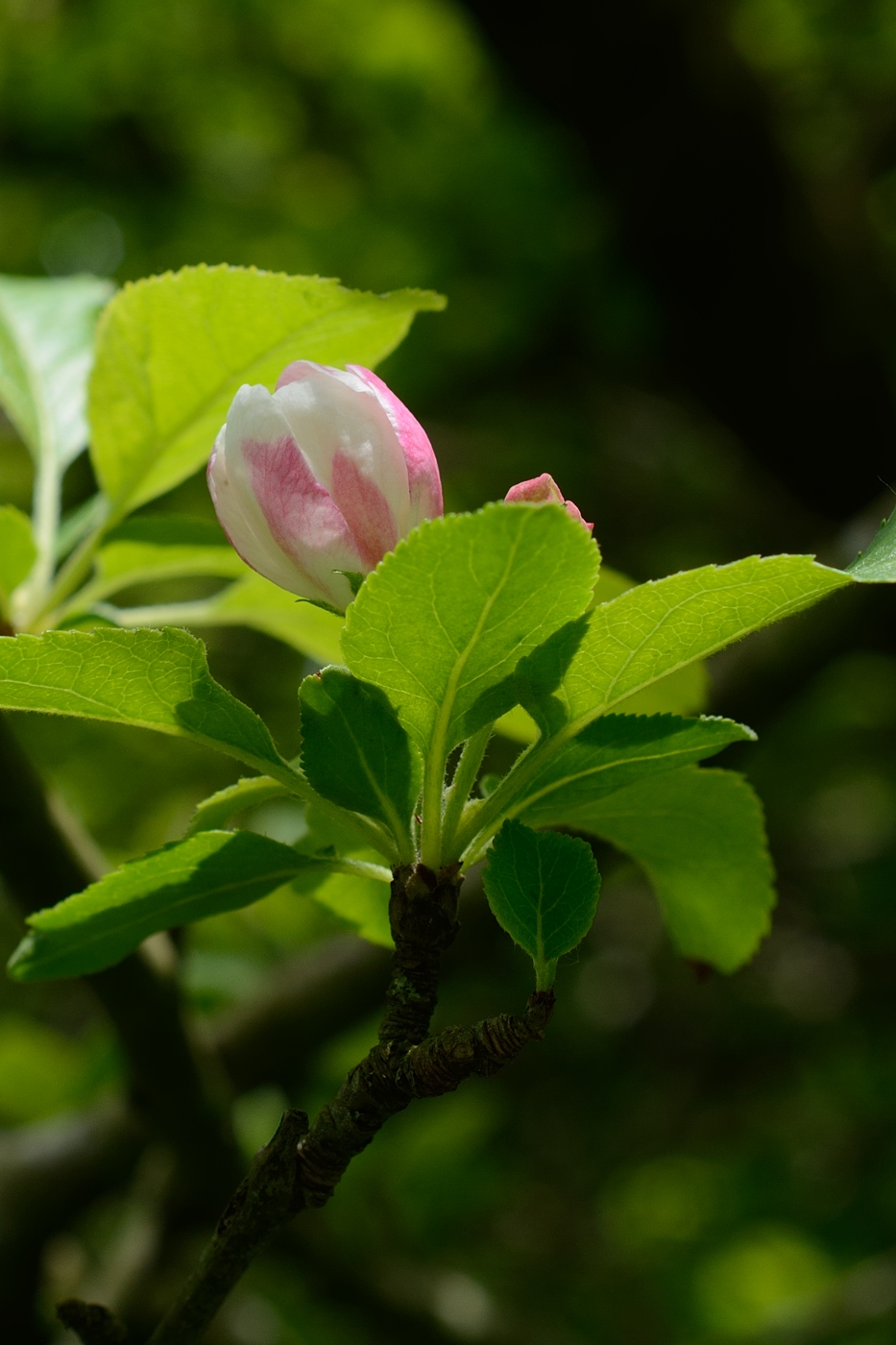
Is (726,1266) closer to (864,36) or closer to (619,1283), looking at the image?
(619,1283)

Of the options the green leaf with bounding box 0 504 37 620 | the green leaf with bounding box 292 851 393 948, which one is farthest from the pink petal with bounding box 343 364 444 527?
the green leaf with bounding box 0 504 37 620

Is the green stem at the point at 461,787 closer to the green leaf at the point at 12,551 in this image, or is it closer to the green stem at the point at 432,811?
the green stem at the point at 432,811

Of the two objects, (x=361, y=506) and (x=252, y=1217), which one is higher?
(x=361, y=506)

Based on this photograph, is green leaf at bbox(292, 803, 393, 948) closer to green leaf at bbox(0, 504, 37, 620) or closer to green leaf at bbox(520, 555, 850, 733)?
green leaf at bbox(520, 555, 850, 733)

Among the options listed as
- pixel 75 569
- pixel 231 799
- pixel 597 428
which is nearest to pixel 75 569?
pixel 75 569

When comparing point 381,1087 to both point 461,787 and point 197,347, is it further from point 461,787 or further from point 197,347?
point 197,347

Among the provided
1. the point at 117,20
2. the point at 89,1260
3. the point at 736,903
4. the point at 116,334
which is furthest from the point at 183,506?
the point at 736,903
